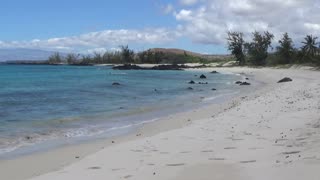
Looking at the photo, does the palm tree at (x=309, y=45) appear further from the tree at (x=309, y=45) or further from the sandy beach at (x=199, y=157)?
the sandy beach at (x=199, y=157)

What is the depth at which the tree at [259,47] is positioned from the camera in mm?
111419

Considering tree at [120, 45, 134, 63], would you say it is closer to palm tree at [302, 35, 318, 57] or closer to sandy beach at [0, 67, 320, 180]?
palm tree at [302, 35, 318, 57]

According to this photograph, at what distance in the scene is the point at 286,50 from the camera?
99.6 meters

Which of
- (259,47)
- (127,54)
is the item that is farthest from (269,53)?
(127,54)

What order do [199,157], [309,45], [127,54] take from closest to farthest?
[199,157] → [309,45] → [127,54]

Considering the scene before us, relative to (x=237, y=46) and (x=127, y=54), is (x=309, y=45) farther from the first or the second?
(x=127, y=54)

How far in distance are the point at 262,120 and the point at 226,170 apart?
7373 millimetres

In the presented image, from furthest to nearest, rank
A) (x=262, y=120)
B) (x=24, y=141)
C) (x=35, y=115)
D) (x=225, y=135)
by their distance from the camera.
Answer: (x=35, y=115)
(x=262, y=120)
(x=24, y=141)
(x=225, y=135)

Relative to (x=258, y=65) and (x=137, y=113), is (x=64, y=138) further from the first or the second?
(x=258, y=65)

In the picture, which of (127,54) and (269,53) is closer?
(269,53)

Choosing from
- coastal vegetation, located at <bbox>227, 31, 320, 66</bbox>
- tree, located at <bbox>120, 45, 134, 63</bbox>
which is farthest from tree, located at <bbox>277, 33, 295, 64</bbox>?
tree, located at <bbox>120, 45, 134, 63</bbox>

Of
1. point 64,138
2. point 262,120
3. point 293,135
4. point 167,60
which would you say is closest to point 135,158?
point 293,135

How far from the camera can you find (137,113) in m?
22.6

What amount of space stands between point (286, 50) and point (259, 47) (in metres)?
14.1
